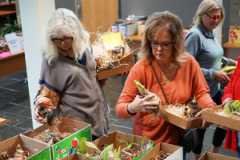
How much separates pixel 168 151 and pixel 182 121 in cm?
16

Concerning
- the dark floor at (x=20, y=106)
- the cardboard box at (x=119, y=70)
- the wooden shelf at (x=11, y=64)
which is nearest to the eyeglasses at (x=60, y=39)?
the cardboard box at (x=119, y=70)

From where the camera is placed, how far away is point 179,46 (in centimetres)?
186

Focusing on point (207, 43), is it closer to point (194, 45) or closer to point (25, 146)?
point (194, 45)

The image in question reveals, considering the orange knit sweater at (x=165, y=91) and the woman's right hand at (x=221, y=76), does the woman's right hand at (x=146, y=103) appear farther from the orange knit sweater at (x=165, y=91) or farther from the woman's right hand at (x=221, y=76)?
the woman's right hand at (x=221, y=76)

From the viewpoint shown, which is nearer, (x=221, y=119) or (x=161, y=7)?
(x=221, y=119)

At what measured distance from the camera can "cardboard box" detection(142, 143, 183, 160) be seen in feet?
5.46

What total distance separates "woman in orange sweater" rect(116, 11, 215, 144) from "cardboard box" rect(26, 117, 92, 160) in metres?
0.20

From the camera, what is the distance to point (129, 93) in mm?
1879

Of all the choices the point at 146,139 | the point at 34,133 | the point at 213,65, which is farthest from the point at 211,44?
the point at 34,133

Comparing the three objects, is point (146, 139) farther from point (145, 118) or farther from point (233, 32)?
point (233, 32)

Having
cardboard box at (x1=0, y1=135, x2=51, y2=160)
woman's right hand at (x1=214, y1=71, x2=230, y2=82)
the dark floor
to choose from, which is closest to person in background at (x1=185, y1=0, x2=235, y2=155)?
woman's right hand at (x1=214, y1=71, x2=230, y2=82)

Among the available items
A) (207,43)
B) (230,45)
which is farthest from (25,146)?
(230,45)

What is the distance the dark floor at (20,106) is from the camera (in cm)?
414

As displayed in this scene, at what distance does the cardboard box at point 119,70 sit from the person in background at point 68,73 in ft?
0.56
